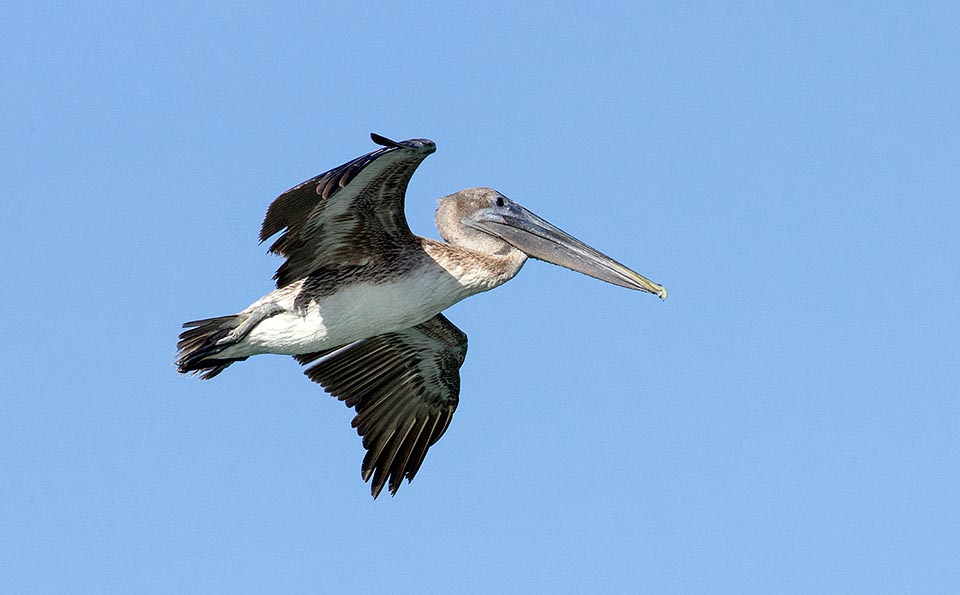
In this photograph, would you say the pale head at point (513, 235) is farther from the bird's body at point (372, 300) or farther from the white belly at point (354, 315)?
the white belly at point (354, 315)

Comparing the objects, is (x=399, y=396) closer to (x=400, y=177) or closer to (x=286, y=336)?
(x=286, y=336)

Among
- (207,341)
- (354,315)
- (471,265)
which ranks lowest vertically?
(207,341)

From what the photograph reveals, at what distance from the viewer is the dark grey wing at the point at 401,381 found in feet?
39.1

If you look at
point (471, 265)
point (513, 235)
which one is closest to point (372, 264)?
point (471, 265)

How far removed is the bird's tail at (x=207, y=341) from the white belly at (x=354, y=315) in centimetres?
10

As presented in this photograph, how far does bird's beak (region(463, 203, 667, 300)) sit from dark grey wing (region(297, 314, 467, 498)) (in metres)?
1.32

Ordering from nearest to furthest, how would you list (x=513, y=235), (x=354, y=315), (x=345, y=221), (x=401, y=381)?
1. (x=345, y=221)
2. (x=354, y=315)
3. (x=513, y=235)
4. (x=401, y=381)

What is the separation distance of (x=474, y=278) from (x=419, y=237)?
0.53 metres

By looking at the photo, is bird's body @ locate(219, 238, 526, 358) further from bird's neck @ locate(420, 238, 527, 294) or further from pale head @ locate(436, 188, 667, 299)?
pale head @ locate(436, 188, 667, 299)

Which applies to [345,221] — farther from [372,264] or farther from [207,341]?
[207,341]

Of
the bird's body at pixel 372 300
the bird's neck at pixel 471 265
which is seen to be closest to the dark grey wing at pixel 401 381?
the bird's body at pixel 372 300

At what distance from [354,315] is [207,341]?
1209 millimetres

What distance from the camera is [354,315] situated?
1041cm

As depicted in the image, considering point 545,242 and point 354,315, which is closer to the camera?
point 354,315
